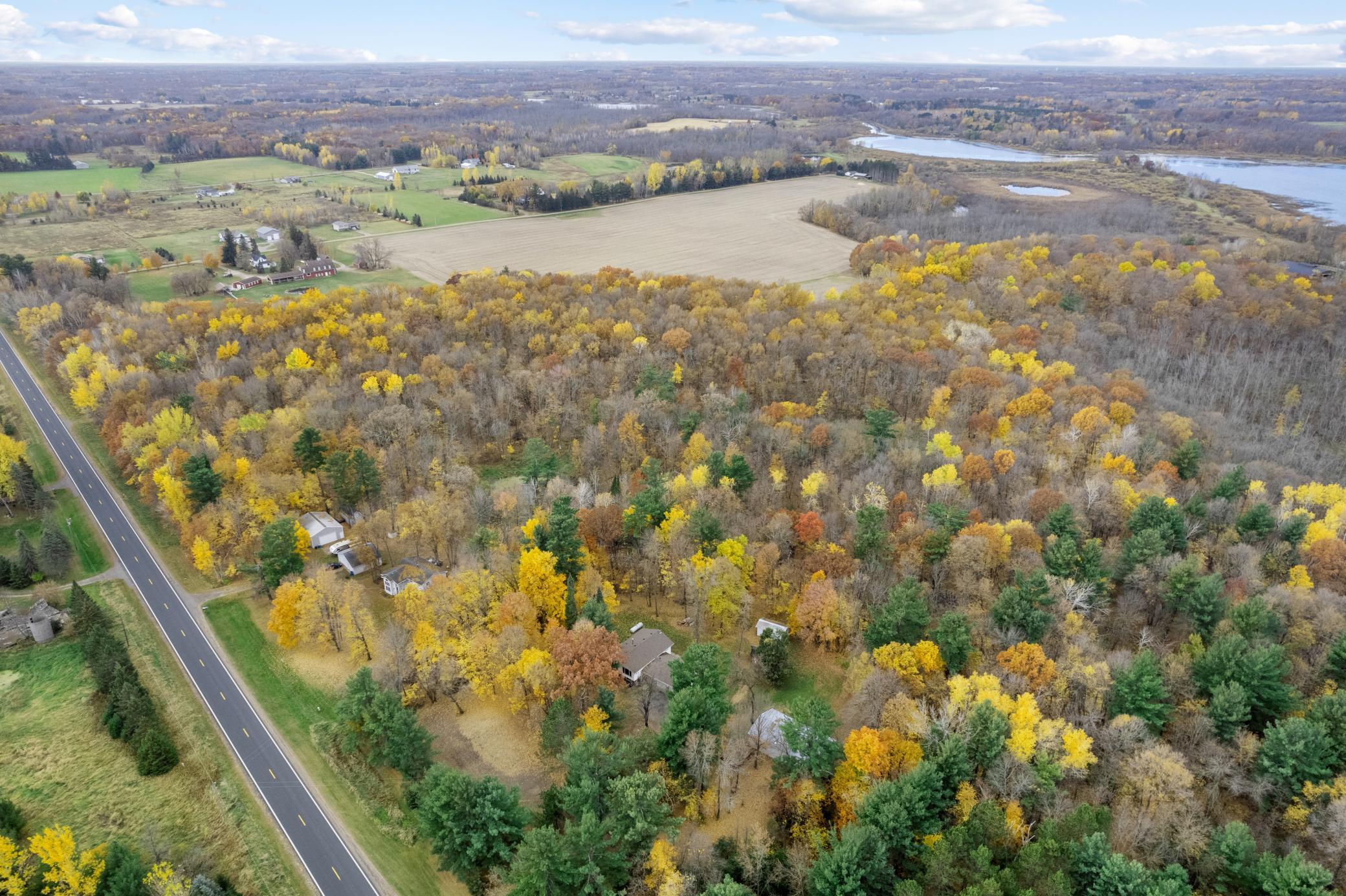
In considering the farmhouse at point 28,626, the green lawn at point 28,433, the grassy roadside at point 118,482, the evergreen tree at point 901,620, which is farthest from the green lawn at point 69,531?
the evergreen tree at point 901,620

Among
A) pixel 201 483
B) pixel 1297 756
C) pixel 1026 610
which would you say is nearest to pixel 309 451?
pixel 201 483

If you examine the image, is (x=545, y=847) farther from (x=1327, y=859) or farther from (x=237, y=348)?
(x=237, y=348)

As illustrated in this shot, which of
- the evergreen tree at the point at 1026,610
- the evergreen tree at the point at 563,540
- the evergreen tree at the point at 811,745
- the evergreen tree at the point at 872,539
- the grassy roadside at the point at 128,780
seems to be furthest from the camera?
the evergreen tree at the point at 872,539

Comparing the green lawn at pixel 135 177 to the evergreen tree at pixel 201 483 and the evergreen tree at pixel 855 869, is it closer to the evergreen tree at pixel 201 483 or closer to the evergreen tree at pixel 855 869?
the evergreen tree at pixel 201 483

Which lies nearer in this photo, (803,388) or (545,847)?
(545,847)

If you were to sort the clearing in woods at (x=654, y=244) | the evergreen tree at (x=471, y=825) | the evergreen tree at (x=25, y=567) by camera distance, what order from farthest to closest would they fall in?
the clearing in woods at (x=654, y=244) → the evergreen tree at (x=25, y=567) → the evergreen tree at (x=471, y=825)

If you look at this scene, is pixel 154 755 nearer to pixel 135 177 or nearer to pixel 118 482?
pixel 118 482

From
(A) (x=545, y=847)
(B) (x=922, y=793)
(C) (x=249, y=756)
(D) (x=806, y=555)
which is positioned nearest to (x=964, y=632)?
(B) (x=922, y=793)
